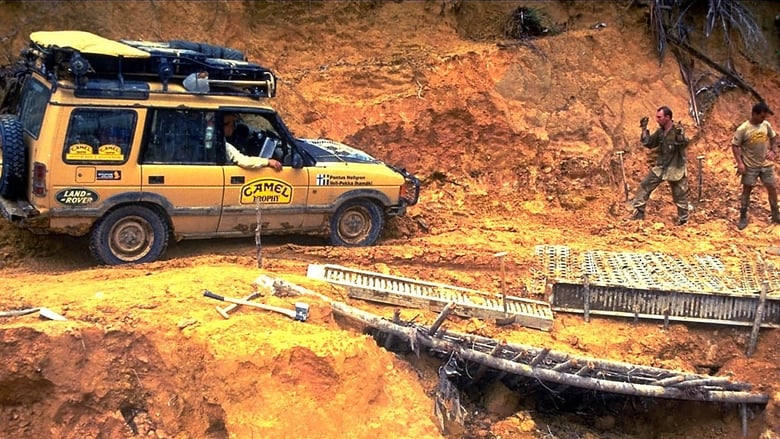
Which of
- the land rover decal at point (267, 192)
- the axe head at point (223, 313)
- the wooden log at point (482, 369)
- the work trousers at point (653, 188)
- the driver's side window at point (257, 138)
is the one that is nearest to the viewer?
the axe head at point (223, 313)

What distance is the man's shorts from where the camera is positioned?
1073 cm

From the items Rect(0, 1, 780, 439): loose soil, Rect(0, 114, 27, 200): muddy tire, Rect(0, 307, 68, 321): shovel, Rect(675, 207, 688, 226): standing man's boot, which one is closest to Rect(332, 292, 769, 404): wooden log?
Rect(0, 1, 780, 439): loose soil

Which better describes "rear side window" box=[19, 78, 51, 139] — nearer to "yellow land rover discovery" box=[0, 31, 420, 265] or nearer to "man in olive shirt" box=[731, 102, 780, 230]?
"yellow land rover discovery" box=[0, 31, 420, 265]

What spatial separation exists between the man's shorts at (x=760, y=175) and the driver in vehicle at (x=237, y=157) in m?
6.23

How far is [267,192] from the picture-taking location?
8.76 meters

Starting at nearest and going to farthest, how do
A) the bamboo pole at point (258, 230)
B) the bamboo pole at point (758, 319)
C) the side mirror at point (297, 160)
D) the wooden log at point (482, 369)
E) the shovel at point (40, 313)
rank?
the shovel at point (40, 313) → the wooden log at point (482, 369) → the bamboo pole at point (258, 230) → the bamboo pole at point (758, 319) → the side mirror at point (297, 160)

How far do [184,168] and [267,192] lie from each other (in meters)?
0.92

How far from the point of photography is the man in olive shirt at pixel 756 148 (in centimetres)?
1055

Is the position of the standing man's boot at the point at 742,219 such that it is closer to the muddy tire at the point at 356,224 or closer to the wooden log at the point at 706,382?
the wooden log at the point at 706,382

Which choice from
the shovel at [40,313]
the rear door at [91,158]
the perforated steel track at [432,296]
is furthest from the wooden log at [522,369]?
the rear door at [91,158]

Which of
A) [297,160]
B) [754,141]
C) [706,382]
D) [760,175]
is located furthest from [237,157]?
[760,175]

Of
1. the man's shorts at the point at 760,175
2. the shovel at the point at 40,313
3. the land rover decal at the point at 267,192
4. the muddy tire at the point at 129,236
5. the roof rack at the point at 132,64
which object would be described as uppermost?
the roof rack at the point at 132,64

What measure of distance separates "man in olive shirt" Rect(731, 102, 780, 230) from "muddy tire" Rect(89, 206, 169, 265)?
7.30 m

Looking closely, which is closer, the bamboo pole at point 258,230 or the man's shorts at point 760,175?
the bamboo pole at point 258,230
